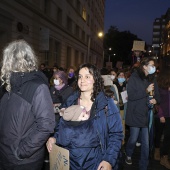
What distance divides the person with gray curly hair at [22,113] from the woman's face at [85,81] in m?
0.53

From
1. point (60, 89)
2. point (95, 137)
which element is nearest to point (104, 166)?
point (95, 137)

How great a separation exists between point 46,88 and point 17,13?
12.3m

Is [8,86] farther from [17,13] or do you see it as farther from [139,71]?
[17,13]

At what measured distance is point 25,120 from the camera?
222 cm

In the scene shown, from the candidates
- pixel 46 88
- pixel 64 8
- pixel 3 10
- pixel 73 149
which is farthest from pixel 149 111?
pixel 64 8

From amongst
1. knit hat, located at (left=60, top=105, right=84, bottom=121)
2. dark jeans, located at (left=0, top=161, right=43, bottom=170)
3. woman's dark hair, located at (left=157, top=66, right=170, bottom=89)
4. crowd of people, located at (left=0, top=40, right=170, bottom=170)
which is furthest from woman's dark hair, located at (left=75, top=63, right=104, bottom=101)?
woman's dark hair, located at (left=157, top=66, right=170, bottom=89)

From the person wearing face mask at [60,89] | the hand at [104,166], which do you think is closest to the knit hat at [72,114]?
the hand at [104,166]

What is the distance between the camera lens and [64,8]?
76.5ft

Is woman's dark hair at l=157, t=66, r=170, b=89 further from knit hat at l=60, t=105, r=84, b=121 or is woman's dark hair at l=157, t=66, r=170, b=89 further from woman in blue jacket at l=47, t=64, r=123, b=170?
knit hat at l=60, t=105, r=84, b=121

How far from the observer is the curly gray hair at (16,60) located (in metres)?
2.26

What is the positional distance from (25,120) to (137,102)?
267cm

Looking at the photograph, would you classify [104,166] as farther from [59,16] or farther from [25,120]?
[59,16]

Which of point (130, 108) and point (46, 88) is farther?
point (130, 108)

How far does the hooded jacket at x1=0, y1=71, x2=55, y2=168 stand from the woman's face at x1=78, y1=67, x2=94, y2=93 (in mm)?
553
